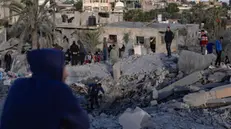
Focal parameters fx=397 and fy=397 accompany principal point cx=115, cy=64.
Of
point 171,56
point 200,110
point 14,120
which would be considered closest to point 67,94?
point 14,120

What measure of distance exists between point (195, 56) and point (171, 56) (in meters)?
3.51

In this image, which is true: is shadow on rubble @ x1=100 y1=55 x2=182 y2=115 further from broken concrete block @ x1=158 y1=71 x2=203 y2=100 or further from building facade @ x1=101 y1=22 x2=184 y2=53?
building facade @ x1=101 y1=22 x2=184 y2=53

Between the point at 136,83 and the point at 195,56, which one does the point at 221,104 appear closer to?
the point at 195,56

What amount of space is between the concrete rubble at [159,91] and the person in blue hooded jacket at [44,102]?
4730 mm

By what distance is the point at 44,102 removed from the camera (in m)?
2.04

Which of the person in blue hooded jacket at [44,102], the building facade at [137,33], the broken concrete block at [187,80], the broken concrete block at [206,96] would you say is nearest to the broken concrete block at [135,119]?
the broken concrete block at [206,96]

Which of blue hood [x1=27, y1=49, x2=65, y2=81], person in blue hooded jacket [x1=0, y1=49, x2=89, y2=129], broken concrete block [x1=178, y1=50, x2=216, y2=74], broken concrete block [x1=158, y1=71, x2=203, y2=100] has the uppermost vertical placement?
blue hood [x1=27, y1=49, x2=65, y2=81]

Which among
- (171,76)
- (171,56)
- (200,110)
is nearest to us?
(200,110)

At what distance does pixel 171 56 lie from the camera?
1500cm

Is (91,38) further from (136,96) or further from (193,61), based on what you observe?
(193,61)

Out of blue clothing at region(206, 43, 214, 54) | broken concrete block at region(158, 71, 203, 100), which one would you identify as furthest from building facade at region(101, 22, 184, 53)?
broken concrete block at region(158, 71, 203, 100)

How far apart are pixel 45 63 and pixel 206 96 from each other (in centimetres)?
698

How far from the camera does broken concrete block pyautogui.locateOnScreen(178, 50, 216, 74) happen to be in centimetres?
1159

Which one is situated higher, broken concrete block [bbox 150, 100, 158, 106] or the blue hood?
the blue hood
